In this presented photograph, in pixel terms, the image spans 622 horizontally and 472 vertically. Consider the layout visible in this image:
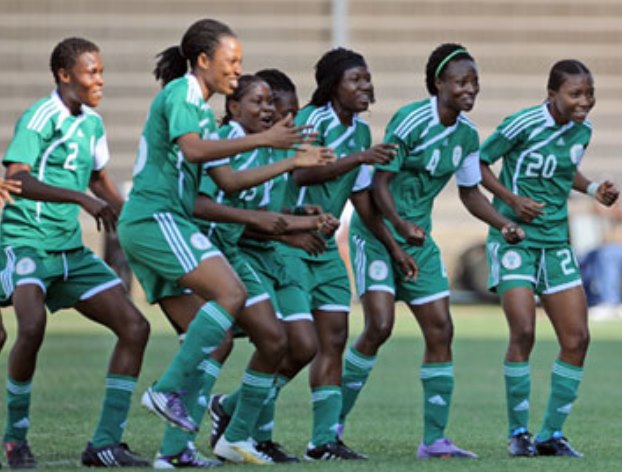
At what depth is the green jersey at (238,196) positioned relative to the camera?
8383mm

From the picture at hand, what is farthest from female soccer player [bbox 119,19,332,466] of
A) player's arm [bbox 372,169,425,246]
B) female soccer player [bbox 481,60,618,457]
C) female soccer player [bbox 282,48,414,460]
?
female soccer player [bbox 481,60,618,457]

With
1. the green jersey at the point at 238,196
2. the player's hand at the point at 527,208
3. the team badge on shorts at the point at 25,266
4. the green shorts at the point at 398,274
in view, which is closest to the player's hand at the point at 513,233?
the player's hand at the point at 527,208

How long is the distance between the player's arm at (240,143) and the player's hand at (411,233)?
1.49 metres

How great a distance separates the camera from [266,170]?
25.3 feet

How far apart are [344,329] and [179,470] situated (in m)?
1.67

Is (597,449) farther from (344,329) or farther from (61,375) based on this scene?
(61,375)

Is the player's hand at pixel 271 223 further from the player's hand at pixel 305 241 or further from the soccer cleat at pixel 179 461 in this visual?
the soccer cleat at pixel 179 461

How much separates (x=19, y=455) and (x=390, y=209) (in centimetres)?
230

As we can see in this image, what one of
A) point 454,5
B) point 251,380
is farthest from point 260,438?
point 454,5

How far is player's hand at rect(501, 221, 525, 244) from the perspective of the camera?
9.00 metres

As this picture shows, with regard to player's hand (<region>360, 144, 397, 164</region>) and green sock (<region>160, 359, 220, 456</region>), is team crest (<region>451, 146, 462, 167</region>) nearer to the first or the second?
player's hand (<region>360, 144, 397, 164</region>)

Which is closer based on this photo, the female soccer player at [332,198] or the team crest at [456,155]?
the female soccer player at [332,198]

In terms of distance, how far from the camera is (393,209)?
9.01 metres

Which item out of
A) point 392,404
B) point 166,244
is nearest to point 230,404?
point 166,244
